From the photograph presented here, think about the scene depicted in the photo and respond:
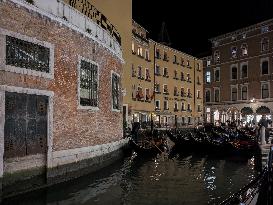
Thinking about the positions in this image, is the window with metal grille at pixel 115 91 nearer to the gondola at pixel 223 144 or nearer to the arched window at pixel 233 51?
the gondola at pixel 223 144

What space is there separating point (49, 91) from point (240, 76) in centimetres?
3260

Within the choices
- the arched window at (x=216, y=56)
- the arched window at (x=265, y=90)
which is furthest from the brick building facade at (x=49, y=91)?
the arched window at (x=216, y=56)

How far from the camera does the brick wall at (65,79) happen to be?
9.40m

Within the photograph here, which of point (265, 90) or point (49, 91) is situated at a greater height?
point (265, 90)

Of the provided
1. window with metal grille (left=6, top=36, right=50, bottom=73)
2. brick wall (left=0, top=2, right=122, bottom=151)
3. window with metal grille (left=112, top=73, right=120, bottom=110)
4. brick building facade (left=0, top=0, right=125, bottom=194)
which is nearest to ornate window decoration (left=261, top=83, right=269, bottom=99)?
window with metal grille (left=112, top=73, right=120, bottom=110)

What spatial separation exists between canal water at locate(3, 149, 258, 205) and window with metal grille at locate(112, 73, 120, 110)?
2.52 metres

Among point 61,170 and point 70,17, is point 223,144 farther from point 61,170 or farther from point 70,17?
point 70,17

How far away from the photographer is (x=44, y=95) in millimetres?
10312

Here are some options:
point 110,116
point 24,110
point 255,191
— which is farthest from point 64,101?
point 255,191

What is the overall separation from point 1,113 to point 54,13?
3520mm

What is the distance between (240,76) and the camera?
39875 mm

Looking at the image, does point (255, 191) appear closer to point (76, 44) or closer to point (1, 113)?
point (1, 113)

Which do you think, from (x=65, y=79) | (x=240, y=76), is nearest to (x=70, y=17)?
(x=65, y=79)

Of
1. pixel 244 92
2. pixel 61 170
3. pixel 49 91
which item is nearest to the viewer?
pixel 49 91
